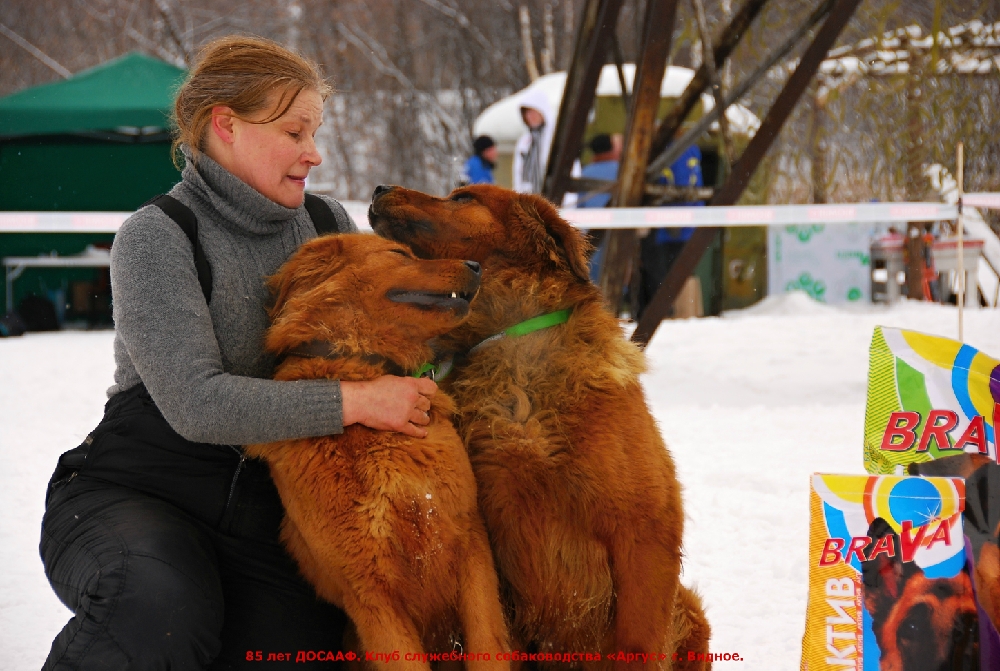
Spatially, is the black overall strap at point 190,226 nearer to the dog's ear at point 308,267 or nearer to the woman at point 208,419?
the woman at point 208,419

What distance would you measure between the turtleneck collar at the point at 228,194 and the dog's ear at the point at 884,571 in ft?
5.03

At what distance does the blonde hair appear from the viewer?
6.52ft

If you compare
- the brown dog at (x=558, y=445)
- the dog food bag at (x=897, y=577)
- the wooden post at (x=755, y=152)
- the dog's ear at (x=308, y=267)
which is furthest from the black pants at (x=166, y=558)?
the wooden post at (x=755, y=152)

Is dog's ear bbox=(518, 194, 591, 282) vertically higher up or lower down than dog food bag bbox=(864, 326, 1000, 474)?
higher up

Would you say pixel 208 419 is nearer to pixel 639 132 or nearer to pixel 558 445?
pixel 558 445

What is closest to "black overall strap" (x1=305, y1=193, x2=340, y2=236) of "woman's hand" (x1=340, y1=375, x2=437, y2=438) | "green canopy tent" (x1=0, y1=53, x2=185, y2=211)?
"woman's hand" (x1=340, y1=375, x2=437, y2=438)

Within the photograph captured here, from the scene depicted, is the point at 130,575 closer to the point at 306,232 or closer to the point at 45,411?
the point at 306,232

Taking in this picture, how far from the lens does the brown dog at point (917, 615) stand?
160 centimetres

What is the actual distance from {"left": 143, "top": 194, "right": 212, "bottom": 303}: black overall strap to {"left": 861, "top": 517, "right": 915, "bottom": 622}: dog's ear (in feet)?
4.99

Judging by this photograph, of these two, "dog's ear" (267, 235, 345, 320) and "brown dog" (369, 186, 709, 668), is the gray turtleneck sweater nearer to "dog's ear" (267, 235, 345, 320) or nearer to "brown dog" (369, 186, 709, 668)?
"dog's ear" (267, 235, 345, 320)

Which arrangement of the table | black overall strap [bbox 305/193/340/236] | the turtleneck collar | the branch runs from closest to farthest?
the turtleneck collar < black overall strap [bbox 305/193/340/236] < the table < the branch

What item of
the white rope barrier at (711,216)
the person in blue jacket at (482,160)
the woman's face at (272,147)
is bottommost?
the white rope barrier at (711,216)

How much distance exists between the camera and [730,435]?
15.7ft

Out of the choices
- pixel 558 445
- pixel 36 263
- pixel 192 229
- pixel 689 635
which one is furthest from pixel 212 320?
pixel 36 263
